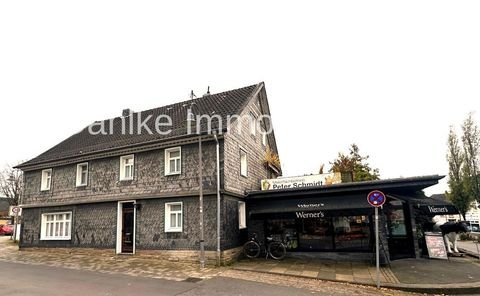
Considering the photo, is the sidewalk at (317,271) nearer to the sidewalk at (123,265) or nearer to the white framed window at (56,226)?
the sidewalk at (123,265)

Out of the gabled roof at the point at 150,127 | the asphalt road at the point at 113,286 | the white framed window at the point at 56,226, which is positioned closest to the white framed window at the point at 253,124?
the gabled roof at the point at 150,127

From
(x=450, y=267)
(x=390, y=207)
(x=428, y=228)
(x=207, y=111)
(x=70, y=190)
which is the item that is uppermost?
(x=207, y=111)

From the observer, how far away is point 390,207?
1507 centimetres

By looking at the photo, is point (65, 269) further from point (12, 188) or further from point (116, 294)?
point (12, 188)

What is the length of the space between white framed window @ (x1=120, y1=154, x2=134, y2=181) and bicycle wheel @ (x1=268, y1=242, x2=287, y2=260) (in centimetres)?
787

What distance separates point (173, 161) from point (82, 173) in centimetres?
679

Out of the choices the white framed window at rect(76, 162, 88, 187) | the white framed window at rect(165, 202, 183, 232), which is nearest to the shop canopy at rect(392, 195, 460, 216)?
the white framed window at rect(165, 202, 183, 232)

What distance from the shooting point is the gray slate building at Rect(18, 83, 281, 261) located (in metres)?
14.3

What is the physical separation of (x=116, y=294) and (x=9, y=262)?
31.5 feet

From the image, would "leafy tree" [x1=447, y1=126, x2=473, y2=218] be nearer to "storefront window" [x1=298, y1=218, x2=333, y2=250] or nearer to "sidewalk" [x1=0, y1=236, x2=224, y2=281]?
"storefront window" [x1=298, y1=218, x2=333, y2=250]

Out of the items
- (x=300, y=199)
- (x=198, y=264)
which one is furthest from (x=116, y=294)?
(x=300, y=199)

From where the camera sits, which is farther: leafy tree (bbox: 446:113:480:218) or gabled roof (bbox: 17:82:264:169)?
leafy tree (bbox: 446:113:480:218)

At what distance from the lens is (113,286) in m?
9.52

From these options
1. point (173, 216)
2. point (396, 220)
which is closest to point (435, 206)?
point (396, 220)
